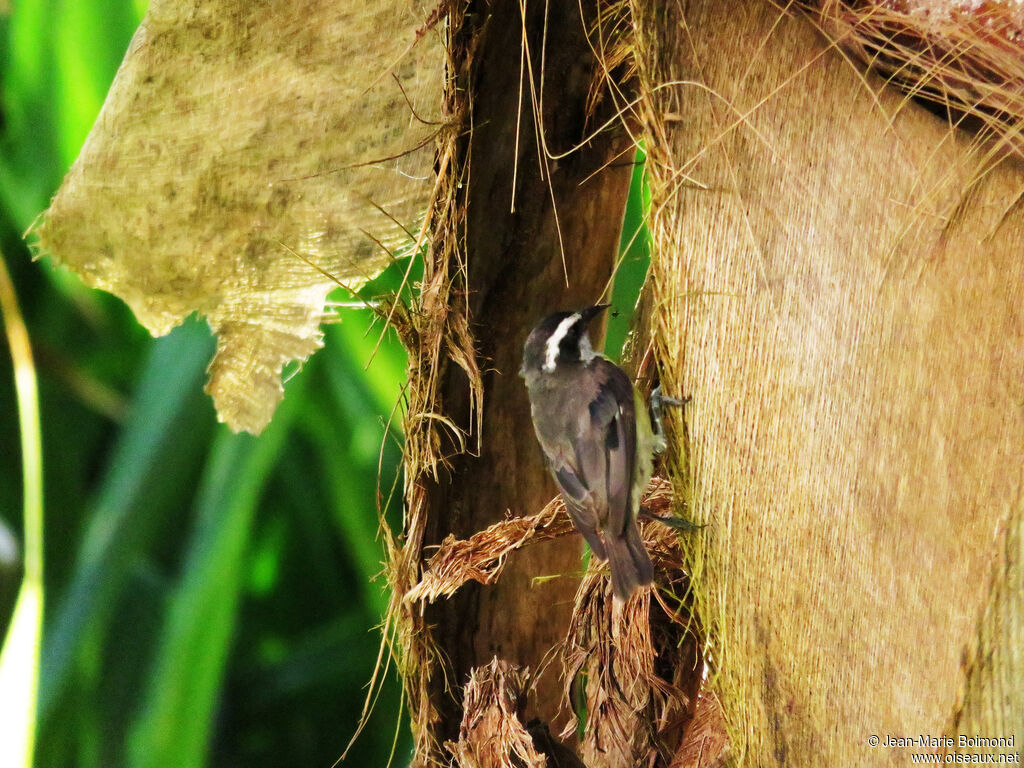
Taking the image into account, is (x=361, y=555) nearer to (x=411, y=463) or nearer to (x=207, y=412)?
(x=207, y=412)

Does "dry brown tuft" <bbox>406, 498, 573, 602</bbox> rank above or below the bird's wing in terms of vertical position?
below

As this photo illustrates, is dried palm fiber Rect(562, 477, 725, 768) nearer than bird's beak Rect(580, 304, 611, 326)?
Yes

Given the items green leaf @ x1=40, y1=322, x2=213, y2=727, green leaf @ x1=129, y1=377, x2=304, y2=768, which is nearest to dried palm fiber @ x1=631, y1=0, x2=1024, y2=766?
green leaf @ x1=129, y1=377, x2=304, y2=768

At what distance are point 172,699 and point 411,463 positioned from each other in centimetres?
130

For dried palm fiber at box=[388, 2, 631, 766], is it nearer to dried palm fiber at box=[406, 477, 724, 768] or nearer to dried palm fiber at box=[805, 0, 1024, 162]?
dried palm fiber at box=[406, 477, 724, 768]

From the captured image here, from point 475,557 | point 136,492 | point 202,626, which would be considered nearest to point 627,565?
point 475,557

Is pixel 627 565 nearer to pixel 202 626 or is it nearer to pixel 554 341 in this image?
pixel 554 341

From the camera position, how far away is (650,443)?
202cm

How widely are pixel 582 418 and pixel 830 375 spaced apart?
67cm

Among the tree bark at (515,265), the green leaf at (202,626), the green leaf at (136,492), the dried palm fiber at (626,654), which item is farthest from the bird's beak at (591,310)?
the green leaf at (136,492)

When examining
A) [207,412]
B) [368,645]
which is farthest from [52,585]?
[368,645]

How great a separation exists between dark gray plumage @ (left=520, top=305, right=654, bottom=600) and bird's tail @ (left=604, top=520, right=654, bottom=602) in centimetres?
13

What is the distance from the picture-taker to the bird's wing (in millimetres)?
2004

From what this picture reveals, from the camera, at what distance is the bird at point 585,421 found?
6.60ft
